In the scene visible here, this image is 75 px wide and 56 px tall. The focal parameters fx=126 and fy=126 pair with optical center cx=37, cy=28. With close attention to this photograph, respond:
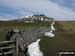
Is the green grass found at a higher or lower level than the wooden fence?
lower

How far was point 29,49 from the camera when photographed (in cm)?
1215

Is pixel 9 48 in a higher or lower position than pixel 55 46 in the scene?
higher

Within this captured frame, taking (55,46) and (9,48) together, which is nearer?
(9,48)

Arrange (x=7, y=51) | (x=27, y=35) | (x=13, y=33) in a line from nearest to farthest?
(x=7, y=51) < (x=13, y=33) < (x=27, y=35)

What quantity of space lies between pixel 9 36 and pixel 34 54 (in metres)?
2.73

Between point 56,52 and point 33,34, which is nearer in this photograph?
point 56,52

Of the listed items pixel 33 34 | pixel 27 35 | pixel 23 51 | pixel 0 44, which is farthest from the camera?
pixel 33 34

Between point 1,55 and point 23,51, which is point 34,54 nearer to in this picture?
point 23,51

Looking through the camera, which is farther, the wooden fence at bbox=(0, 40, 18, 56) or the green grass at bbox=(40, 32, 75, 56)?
the green grass at bbox=(40, 32, 75, 56)

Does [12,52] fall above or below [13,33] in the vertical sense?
below

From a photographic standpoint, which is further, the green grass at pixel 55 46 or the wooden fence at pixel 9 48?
the green grass at pixel 55 46

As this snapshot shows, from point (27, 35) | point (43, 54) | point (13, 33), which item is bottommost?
point (43, 54)

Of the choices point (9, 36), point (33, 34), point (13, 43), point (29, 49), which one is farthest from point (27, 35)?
point (13, 43)

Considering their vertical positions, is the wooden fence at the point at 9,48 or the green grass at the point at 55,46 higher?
the wooden fence at the point at 9,48
